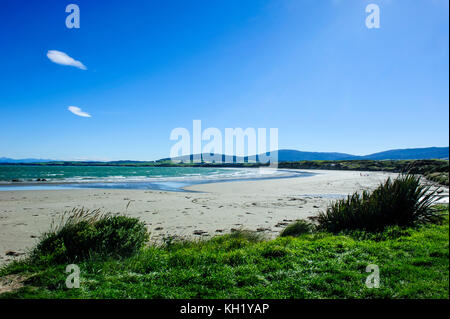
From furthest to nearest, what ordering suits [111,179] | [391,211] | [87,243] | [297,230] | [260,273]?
[111,179], [297,230], [391,211], [87,243], [260,273]

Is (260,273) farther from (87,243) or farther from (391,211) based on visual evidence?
(391,211)

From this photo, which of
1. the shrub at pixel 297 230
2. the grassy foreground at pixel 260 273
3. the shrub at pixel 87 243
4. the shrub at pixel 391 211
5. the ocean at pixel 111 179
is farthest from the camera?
the ocean at pixel 111 179

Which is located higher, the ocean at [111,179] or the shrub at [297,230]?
the shrub at [297,230]

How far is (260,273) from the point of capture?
5.07 m

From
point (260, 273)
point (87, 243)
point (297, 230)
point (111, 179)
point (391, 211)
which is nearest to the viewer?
point (260, 273)

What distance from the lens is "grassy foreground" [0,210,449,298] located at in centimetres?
427

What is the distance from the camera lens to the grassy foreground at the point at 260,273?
4.27 m

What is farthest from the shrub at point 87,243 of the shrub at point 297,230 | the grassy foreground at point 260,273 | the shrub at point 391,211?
the shrub at point 391,211

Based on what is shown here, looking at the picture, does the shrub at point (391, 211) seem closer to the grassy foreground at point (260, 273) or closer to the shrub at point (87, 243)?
the grassy foreground at point (260, 273)

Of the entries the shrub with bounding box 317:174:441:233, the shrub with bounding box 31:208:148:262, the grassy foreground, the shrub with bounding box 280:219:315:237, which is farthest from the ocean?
the grassy foreground

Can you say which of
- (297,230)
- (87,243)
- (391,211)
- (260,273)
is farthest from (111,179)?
(260,273)

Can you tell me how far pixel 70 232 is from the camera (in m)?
6.58
